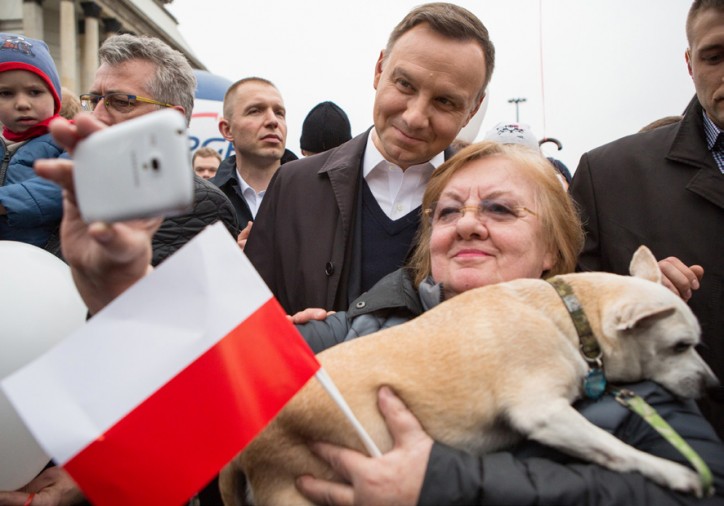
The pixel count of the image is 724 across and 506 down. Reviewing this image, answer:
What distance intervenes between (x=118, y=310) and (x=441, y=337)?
3.09 ft

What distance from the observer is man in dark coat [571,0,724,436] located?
2.74 metres

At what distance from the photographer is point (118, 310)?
1352 millimetres

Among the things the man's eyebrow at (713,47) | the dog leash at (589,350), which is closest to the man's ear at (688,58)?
the man's eyebrow at (713,47)

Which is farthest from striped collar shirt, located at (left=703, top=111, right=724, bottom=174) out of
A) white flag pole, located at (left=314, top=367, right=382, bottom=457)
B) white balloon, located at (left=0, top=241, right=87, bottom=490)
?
white balloon, located at (left=0, top=241, right=87, bottom=490)

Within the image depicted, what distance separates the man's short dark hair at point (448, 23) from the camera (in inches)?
106

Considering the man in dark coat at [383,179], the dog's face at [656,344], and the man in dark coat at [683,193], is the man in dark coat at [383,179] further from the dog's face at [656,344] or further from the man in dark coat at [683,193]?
the dog's face at [656,344]

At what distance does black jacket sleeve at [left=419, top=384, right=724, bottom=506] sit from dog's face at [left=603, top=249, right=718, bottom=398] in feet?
0.63

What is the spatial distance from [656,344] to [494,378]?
58 cm

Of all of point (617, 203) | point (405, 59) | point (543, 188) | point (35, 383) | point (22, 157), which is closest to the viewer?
point (35, 383)

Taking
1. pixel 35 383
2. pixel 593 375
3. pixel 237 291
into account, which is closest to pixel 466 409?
pixel 593 375

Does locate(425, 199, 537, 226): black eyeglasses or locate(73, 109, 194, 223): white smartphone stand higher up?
locate(73, 109, 194, 223): white smartphone

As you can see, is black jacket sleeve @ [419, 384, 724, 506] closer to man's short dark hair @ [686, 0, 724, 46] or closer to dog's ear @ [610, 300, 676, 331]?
dog's ear @ [610, 300, 676, 331]

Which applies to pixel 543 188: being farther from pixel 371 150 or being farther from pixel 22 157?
pixel 22 157

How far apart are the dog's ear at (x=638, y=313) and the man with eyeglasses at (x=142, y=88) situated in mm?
2017
